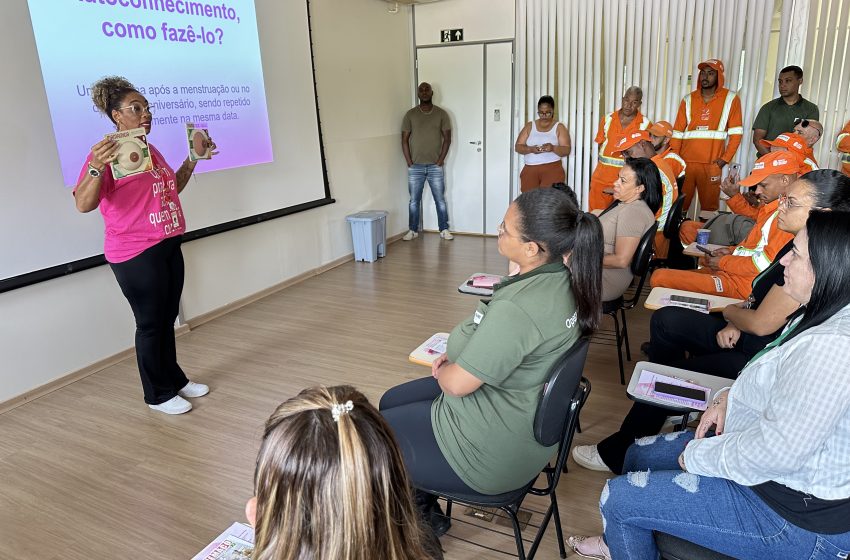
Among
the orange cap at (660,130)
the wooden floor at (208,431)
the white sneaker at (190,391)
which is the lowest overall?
the wooden floor at (208,431)

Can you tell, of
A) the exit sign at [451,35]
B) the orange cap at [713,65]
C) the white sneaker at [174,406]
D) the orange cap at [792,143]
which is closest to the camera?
the white sneaker at [174,406]

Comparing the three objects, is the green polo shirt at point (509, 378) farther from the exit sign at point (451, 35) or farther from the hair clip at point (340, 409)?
the exit sign at point (451, 35)

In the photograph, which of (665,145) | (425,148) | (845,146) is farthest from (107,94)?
(845,146)

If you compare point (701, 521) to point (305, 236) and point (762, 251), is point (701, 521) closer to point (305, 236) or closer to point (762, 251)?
point (762, 251)

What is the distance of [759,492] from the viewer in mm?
1315

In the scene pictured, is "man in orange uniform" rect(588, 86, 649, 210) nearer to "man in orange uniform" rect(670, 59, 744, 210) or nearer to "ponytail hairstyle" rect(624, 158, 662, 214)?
"man in orange uniform" rect(670, 59, 744, 210)

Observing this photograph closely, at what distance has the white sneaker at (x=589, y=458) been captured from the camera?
2414 mm

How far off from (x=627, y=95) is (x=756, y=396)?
4443mm

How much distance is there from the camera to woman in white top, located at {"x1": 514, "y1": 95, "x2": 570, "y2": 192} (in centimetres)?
606

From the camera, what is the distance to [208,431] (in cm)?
285

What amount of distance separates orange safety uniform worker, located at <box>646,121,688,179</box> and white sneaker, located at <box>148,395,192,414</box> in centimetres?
424

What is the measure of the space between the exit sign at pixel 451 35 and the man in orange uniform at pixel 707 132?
2.60m

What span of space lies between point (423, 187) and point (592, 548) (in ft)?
17.9

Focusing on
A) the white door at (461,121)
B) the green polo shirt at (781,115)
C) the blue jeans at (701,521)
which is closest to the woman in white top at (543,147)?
the white door at (461,121)
